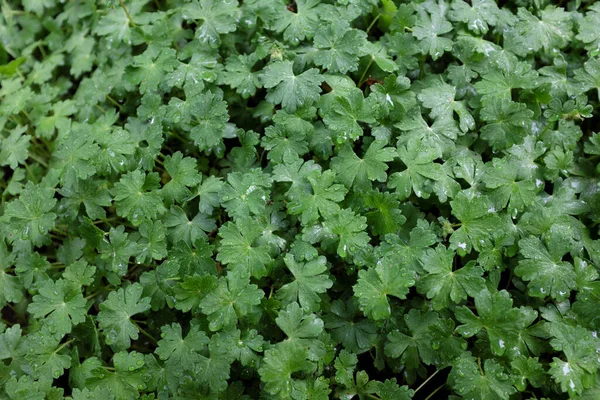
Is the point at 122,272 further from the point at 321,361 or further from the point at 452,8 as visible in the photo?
the point at 452,8

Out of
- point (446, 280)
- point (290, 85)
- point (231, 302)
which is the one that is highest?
point (290, 85)

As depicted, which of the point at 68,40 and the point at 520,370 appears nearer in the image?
the point at 520,370

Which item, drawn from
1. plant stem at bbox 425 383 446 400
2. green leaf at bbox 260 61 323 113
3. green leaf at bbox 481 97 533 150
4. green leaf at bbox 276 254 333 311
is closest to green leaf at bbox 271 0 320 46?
green leaf at bbox 260 61 323 113

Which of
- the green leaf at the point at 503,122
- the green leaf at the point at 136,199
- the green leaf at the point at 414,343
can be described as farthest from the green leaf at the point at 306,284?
the green leaf at the point at 503,122

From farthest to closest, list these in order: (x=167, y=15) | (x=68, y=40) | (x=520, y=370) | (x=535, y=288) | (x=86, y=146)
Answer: (x=68, y=40) → (x=167, y=15) → (x=86, y=146) → (x=535, y=288) → (x=520, y=370)

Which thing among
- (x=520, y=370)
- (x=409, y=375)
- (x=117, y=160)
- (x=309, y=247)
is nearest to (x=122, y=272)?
(x=117, y=160)

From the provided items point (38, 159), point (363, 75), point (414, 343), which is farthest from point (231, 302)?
point (38, 159)

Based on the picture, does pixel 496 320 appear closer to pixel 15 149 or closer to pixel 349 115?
pixel 349 115

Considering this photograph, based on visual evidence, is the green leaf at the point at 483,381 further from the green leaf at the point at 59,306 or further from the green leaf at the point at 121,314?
the green leaf at the point at 59,306
